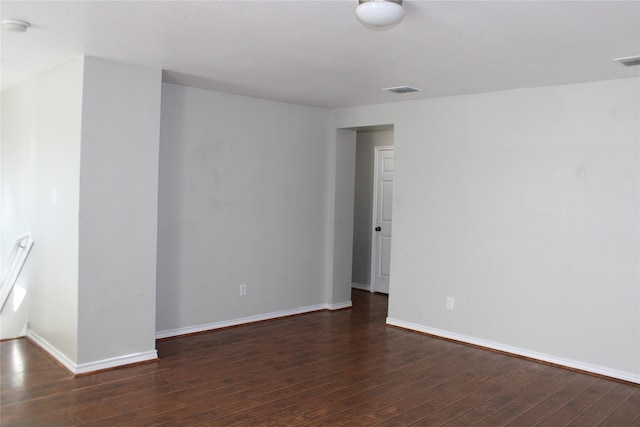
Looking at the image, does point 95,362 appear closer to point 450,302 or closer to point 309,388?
point 309,388

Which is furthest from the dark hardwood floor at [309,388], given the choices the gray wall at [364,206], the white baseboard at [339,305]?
the gray wall at [364,206]

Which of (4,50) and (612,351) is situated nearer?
(4,50)

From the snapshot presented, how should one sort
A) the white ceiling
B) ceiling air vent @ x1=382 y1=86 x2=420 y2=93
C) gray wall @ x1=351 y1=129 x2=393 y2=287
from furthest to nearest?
gray wall @ x1=351 y1=129 x2=393 y2=287 → ceiling air vent @ x1=382 y1=86 x2=420 y2=93 → the white ceiling

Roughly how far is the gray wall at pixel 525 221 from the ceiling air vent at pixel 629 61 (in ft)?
1.53

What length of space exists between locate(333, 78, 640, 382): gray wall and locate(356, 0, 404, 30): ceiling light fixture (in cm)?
246

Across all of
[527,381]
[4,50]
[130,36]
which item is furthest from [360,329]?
[4,50]

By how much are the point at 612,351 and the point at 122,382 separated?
3737mm

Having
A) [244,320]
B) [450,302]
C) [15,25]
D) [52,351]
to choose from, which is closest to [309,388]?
[244,320]

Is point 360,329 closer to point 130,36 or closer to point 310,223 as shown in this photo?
point 310,223

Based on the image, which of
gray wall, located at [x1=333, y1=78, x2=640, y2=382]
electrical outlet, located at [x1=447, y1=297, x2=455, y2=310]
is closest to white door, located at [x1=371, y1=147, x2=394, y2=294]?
gray wall, located at [x1=333, y1=78, x2=640, y2=382]

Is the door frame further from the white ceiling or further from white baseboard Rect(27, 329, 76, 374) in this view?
white baseboard Rect(27, 329, 76, 374)

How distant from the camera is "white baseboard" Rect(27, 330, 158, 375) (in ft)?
12.3

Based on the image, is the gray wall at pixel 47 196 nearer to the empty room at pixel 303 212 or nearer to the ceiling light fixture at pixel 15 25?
the empty room at pixel 303 212

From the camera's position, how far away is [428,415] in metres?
3.20
